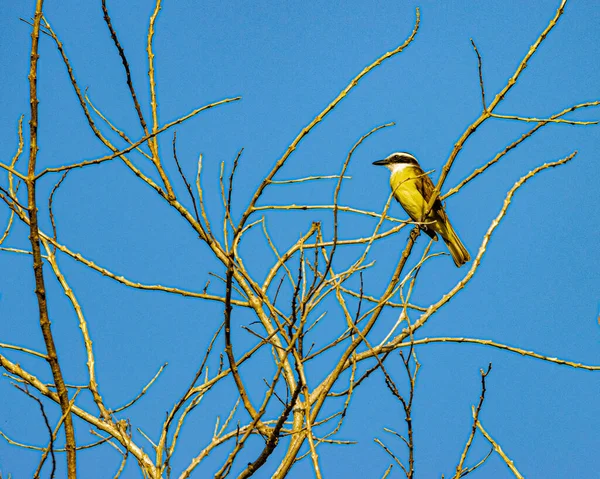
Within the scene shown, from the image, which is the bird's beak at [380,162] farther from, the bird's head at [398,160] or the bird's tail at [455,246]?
the bird's tail at [455,246]

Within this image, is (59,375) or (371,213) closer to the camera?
(59,375)

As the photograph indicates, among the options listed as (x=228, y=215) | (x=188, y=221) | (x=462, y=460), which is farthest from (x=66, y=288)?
(x=462, y=460)

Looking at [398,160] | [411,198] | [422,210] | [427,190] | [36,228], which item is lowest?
[36,228]

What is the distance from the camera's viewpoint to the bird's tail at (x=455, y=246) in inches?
252

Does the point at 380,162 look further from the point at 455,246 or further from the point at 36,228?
the point at 36,228

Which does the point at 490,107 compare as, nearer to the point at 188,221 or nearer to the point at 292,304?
the point at 292,304

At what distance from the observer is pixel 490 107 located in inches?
136

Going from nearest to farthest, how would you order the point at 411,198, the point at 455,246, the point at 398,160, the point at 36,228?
the point at 36,228 < the point at 455,246 < the point at 411,198 < the point at 398,160

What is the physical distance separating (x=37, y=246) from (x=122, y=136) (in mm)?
1430

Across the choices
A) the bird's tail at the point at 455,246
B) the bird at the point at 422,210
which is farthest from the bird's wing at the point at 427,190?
the bird's tail at the point at 455,246

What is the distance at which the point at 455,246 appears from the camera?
6.46 meters

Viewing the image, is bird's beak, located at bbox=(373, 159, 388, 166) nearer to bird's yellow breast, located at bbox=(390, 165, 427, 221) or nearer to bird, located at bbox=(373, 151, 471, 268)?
bird, located at bbox=(373, 151, 471, 268)

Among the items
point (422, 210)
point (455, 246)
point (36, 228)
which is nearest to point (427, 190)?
point (422, 210)

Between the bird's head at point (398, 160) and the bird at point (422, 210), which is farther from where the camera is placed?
the bird's head at point (398, 160)
